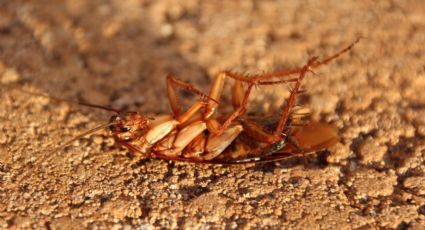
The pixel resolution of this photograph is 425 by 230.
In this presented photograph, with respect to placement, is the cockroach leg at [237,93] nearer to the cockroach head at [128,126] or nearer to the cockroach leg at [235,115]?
the cockroach leg at [235,115]

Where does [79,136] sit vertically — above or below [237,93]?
below

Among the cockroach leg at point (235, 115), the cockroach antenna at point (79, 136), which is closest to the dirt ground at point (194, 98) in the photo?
the cockroach antenna at point (79, 136)

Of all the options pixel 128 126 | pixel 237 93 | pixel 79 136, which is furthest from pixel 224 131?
pixel 79 136

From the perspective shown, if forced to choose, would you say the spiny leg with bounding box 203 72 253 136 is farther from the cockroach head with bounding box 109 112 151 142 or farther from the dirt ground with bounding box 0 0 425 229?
the cockroach head with bounding box 109 112 151 142

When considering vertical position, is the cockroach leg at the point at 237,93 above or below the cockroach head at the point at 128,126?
above

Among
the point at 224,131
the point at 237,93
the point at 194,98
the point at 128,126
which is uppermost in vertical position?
the point at 194,98

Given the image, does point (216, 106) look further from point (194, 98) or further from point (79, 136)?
point (79, 136)

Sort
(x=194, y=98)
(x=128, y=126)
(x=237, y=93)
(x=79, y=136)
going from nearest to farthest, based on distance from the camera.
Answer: (x=79, y=136), (x=128, y=126), (x=237, y=93), (x=194, y=98)
